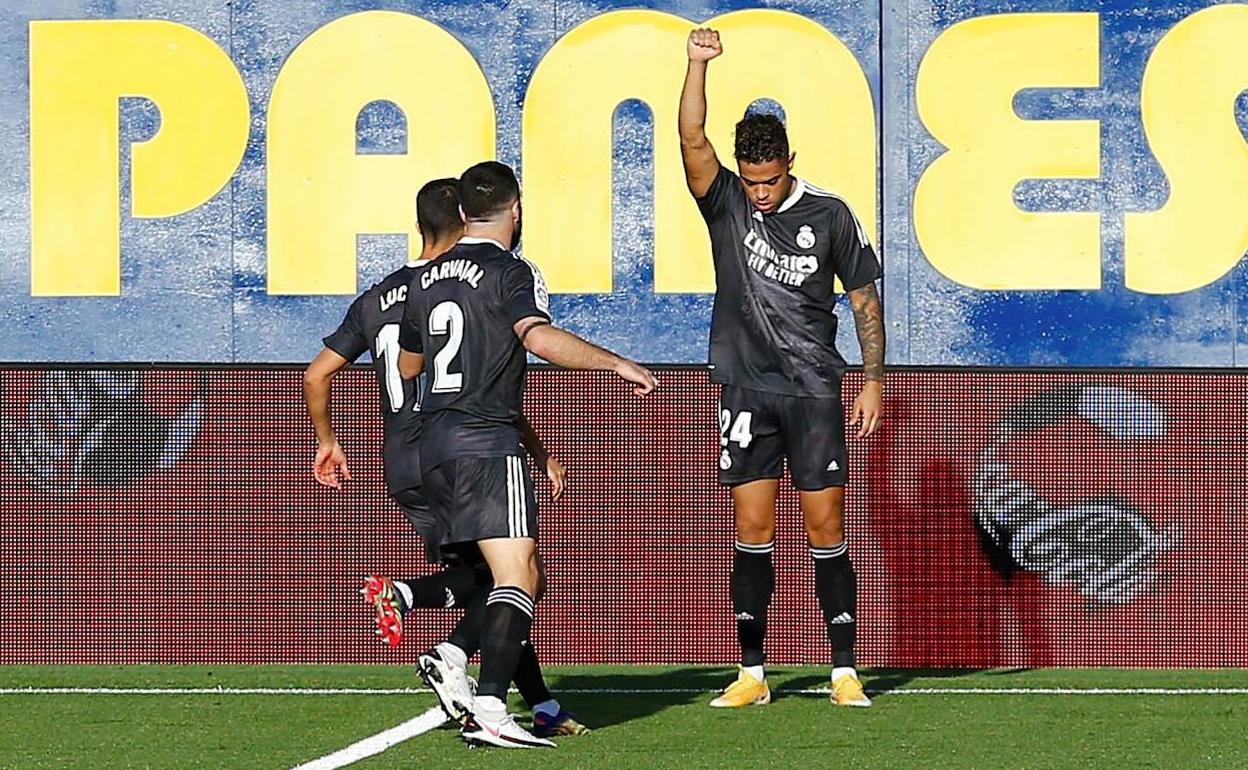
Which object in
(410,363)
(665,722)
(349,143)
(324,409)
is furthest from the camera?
(349,143)

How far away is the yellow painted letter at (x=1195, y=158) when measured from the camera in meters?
11.7

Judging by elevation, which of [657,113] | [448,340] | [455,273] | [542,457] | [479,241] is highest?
[657,113]

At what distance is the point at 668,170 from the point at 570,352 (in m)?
5.54

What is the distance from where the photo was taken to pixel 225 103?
39.5 feet

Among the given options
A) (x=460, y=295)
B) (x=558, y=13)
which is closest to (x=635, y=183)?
(x=558, y=13)

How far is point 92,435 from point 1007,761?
4558mm

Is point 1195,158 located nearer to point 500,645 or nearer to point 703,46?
point 703,46

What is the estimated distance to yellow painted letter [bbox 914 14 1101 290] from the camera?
11.7 meters

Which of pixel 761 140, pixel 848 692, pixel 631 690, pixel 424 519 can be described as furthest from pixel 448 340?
pixel 631 690

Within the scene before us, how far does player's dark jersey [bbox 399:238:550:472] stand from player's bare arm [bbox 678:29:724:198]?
38.4 inches

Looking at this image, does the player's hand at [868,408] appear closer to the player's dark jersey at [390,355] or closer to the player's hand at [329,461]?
the player's dark jersey at [390,355]

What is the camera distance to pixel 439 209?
7.56 meters

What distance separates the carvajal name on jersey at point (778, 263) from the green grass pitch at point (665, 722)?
149cm

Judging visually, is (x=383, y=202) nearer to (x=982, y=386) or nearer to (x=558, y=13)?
(x=558, y=13)
